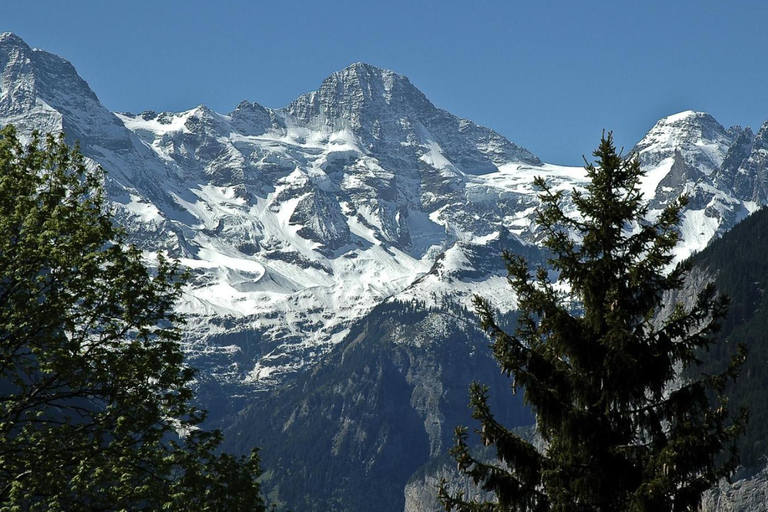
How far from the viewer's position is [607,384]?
25.9m

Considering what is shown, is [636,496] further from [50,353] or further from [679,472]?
[50,353]

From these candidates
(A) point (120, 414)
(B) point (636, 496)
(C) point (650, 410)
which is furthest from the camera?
(A) point (120, 414)

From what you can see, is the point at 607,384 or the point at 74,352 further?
the point at 74,352

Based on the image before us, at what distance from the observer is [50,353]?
87.7 feet

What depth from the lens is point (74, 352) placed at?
88.9 feet

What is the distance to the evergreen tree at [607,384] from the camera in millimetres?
24562

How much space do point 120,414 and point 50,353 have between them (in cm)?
270

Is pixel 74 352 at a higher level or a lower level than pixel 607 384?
higher

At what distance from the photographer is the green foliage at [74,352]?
26828 millimetres

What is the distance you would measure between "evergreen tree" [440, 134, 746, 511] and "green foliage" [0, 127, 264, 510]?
8.60m

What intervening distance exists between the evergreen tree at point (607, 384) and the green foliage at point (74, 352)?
860 cm

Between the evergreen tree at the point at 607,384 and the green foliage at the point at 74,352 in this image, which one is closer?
the evergreen tree at the point at 607,384

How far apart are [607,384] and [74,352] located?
13734 mm

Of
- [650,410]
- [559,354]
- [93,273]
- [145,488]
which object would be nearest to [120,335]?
[93,273]
